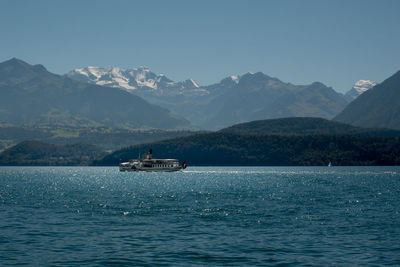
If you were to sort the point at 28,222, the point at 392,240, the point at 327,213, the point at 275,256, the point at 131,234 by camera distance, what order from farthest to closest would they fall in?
the point at 327,213, the point at 28,222, the point at 131,234, the point at 392,240, the point at 275,256

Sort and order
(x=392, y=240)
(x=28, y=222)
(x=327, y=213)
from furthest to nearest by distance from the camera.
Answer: (x=327, y=213) < (x=28, y=222) < (x=392, y=240)

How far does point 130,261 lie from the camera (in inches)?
2128

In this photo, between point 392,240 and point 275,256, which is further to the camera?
point 392,240

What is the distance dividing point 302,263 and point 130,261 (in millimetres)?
16382

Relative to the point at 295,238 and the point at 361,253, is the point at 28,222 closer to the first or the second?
the point at 295,238

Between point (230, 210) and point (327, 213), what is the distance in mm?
17287

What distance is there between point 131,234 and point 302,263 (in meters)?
26.1

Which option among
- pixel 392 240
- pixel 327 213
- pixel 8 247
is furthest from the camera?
pixel 327 213

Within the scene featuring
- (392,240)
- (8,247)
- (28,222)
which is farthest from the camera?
(28,222)

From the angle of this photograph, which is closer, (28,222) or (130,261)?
(130,261)

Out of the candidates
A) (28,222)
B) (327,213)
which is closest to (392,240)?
(327,213)

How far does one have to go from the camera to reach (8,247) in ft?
202

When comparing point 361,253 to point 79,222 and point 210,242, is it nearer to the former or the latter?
point 210,242

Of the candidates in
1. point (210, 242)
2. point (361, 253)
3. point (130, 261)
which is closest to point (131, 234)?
point (210, 242)
